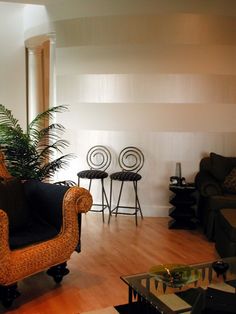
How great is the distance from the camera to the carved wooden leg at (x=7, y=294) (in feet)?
8.93

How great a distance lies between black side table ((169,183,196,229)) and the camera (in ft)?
15.5

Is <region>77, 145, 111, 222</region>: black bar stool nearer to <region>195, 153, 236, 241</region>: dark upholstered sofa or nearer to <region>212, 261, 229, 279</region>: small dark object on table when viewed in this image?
<region>195, 153, 236, 241</region>: dark upholstered sofa

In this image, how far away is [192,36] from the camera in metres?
5.06

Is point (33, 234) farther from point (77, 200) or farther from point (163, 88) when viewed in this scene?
point (163, 88)

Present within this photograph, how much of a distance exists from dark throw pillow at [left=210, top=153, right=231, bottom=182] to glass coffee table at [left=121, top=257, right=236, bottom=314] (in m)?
2.33

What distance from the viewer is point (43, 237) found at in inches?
116

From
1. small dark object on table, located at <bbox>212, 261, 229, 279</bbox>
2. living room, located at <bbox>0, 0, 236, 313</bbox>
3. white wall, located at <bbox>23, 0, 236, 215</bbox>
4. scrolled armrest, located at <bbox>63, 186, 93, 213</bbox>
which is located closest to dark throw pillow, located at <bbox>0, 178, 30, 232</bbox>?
scrolled armrest, located at <bbox>63, 186, 93, 213</bbox>

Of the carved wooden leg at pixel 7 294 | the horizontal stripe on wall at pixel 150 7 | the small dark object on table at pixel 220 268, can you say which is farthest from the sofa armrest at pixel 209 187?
the carved wooden leg at pixel 7 294

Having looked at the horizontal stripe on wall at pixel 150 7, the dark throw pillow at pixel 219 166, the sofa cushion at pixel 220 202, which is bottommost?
the sofa cushion at pixel 220 202

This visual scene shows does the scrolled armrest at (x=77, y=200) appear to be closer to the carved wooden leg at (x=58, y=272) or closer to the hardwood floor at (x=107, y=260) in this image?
the carved wooden leg at (x=58, y=272)

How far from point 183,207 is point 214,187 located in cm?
55

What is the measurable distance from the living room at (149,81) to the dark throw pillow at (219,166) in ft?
1.22

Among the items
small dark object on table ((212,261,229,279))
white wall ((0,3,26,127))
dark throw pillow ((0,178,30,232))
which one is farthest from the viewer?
white wall ((0,3,26,127))

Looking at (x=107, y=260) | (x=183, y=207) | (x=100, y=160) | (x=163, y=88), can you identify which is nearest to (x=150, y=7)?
(x=163, y=88)
